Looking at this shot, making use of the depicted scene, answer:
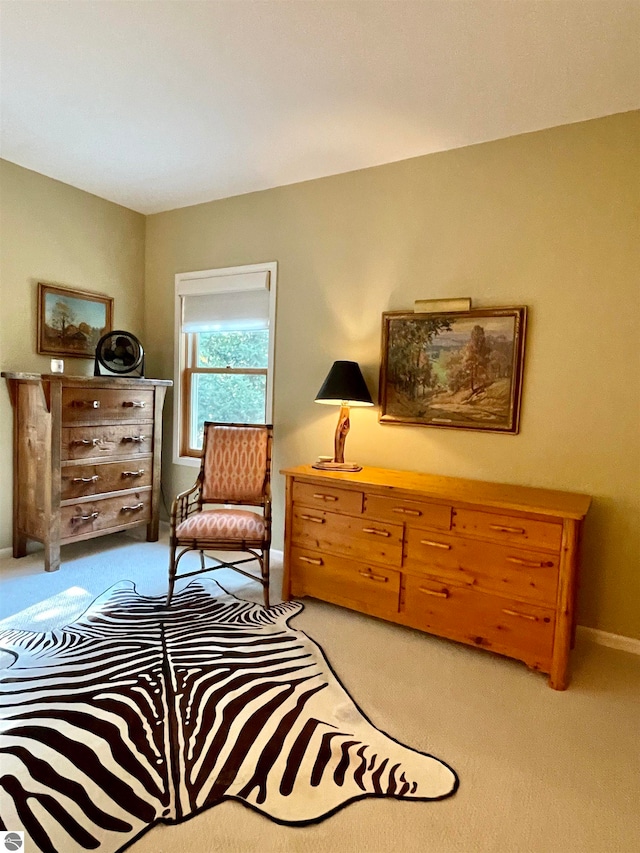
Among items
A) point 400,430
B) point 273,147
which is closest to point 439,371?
point 400,430

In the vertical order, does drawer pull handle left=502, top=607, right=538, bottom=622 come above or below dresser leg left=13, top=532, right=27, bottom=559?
above

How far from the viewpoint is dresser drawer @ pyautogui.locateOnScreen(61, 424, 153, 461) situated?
3283 mm

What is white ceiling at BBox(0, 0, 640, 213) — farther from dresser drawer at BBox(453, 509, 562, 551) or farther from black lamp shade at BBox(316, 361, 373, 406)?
dresser drawer at BBox(453, 509, 562, 551)

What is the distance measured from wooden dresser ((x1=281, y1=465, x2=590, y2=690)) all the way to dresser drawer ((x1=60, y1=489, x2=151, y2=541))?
4.67 feet

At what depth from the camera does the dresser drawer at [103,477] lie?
3.30 metres

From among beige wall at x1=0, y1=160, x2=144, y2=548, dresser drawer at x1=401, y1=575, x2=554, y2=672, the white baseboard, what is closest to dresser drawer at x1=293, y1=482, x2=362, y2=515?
dresser drawer at x1=401, y1=575, x2=554, y2=672

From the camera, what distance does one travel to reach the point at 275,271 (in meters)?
3.53

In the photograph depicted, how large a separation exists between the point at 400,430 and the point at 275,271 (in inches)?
57.2

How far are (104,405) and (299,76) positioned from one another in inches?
92.6

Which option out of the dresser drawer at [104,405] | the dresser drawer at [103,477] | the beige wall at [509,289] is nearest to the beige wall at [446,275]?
the beige wall at [509,289]

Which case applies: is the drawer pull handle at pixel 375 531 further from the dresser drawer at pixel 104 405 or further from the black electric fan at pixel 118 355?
the black electric fan at pixel 118 355

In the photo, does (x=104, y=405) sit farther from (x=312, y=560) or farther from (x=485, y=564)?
(x=485, y=564)

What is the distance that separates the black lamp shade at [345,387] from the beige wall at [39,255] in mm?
2080

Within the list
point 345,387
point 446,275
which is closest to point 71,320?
point 345,387
